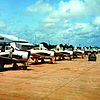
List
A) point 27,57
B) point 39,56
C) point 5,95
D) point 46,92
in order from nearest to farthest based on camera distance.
Answer: point 5,95 → point 46,92 → point 27,57 → point 39,56

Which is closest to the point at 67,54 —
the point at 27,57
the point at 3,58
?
the point at 27,57

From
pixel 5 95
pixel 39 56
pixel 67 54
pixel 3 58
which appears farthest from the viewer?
pixel 67 54

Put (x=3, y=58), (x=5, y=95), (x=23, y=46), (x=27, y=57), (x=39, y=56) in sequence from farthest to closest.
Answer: (x=23, y=46) < (x=39, y=56) < (x=27, y=57) < (x=3, y=58) < (x=5, y=95)

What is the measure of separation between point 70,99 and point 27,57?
41.8 ft

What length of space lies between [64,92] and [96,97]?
1744 mm

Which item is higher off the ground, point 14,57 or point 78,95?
point 14,57

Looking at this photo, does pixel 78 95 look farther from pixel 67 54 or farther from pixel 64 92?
pixel 67 54

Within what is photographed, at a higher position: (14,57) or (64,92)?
(14,57)

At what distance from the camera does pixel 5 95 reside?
791 centimetres

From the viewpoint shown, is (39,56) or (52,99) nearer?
(52,99)

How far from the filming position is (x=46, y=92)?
8562 millimetres

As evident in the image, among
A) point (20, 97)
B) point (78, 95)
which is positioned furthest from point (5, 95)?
point (78, 95)

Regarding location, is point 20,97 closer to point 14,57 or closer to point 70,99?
point 70,99

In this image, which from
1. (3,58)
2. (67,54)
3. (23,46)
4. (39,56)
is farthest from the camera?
(23,46)
